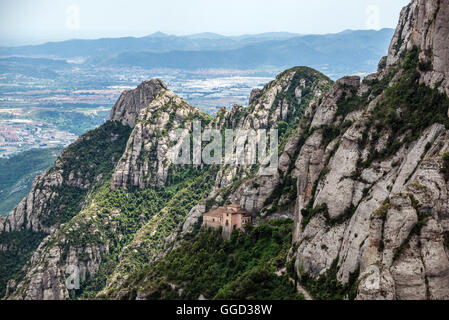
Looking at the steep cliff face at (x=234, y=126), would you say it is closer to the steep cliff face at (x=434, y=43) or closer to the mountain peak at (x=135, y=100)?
the mountain peak at (x=135, y=100)

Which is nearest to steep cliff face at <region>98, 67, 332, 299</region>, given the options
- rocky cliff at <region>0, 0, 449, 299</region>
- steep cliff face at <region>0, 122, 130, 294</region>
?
rocky cliff at <region>0, 0, 449, 299</region>

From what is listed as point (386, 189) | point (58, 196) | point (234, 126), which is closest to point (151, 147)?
point (234, 126)

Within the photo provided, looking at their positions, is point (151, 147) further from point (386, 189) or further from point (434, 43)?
point (386, 189)

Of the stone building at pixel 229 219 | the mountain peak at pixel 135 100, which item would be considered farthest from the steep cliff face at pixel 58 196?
the stone building at pixel 229 219

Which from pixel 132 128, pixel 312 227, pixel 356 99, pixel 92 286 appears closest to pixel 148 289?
pixel 312 227

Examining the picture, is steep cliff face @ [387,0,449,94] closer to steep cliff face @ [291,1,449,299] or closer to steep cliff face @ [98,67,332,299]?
steep cliff face @ [291,1,449,299]

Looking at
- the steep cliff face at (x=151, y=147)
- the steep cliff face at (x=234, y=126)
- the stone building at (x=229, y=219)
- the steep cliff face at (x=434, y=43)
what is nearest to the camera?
the steep cliff face at (x=434, y=43)
